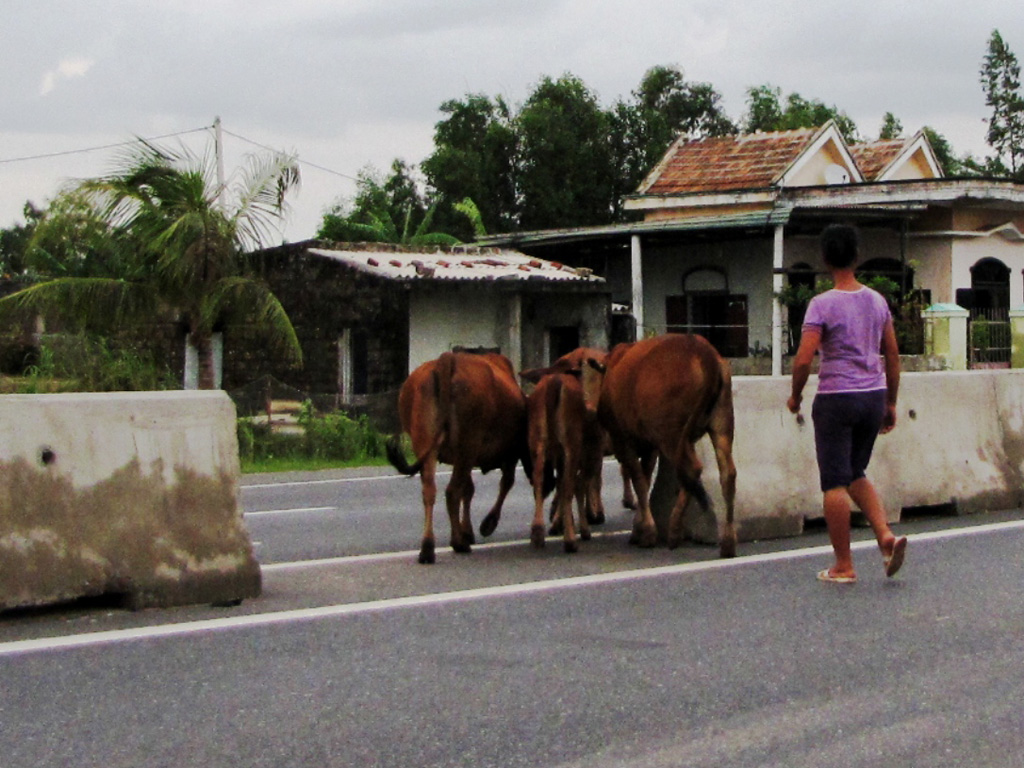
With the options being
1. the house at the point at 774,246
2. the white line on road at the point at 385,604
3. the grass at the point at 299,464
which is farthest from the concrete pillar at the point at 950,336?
the white line on road at the point at 385,604

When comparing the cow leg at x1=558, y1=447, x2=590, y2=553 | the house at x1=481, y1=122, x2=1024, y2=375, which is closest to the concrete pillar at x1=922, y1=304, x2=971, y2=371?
the house at x1=481, y1=122, x2=1024, y2=375

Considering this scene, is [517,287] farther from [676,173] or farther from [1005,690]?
[1005,690]

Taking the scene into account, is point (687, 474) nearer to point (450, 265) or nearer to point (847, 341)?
point (847, 341)

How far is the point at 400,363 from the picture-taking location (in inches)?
1024

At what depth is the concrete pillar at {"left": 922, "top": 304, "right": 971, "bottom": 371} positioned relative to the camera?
1104 inches

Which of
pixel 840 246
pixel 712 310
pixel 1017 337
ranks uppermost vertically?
pixel 712 310

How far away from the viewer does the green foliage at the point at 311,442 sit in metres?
18.8

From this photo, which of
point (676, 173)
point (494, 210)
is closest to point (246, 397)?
point (676, 173)

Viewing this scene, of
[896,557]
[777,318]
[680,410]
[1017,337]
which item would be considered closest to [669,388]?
[680,410]

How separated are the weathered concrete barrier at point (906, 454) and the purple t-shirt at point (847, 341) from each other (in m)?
1.71

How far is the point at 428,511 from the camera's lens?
8.70 m

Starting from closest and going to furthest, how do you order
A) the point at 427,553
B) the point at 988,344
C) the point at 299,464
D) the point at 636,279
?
the point at 427,553 < the point at 299,464 < the point at 988,344 < the point at 636,279

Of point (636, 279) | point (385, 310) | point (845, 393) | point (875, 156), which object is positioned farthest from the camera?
point (875, 156)

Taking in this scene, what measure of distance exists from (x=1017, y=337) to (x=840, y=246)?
21.5 meters
